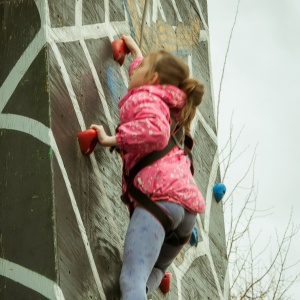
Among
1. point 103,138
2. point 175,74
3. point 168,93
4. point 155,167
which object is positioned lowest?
point 155,167

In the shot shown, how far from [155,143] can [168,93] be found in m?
0.29

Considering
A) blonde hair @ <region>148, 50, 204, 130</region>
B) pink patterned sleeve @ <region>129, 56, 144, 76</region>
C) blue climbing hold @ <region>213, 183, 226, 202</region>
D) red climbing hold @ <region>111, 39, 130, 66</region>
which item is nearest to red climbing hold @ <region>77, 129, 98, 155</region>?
blonde hair @ <region>148, 50, 204, 130</region>

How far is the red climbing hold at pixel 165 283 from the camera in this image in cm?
538

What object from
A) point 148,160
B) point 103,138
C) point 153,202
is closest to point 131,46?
point 103,138

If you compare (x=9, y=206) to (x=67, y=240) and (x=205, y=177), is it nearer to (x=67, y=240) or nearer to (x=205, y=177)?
(x=67, y=240)

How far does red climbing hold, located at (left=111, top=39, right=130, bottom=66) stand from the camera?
17.7 ft

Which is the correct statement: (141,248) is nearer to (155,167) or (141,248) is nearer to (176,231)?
(176,231)

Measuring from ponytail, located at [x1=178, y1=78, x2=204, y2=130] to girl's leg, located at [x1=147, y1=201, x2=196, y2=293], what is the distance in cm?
47

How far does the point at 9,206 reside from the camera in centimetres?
447

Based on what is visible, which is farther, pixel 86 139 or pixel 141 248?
pixel 86 139

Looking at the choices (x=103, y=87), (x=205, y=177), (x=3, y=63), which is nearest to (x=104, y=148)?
(x=103, y=87)

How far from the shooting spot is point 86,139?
474cm

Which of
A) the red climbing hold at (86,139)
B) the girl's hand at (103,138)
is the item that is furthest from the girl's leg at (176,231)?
the red climbing hold at (86,139)

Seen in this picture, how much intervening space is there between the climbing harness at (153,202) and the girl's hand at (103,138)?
147mm
